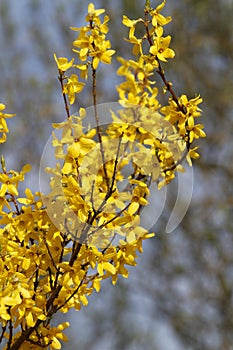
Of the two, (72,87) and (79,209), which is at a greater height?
(72,87)

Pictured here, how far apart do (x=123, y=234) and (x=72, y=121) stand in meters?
0.32

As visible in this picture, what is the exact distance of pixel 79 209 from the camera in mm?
1488

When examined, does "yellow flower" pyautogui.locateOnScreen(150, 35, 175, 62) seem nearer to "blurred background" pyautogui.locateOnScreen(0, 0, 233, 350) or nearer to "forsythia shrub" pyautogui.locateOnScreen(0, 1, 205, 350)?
"forsythia shrub" pyautogui.locateOnScreen(0, 1, 205, 350)

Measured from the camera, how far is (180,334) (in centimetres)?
892

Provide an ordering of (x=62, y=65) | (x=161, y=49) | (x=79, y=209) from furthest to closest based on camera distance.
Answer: (x=161, y=49), (x=62, y=65), (x=79, y=209)

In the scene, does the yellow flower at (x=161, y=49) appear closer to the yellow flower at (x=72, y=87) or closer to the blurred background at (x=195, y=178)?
the yellow flower at (x=72, y=87)

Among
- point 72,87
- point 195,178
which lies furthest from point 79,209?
point 195,178

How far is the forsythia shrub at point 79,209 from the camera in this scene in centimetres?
152

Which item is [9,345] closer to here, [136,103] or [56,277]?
[56,277]

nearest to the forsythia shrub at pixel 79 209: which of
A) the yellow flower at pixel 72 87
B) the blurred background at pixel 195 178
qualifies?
the yellow flower at pixel 72 87

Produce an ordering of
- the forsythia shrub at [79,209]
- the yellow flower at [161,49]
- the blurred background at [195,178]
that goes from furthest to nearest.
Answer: the blurred background at [195,178], the yellow flower at [161,49], the forsythia shrub at [79,209]

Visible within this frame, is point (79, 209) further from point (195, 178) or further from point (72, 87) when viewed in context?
point (195, 178)

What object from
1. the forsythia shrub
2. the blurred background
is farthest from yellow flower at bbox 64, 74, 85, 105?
the blurred background

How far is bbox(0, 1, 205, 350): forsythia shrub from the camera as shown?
4.97ft
